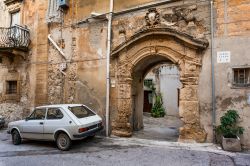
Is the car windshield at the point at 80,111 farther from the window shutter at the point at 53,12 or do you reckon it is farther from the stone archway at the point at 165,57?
the window shutter at the point at 53,12

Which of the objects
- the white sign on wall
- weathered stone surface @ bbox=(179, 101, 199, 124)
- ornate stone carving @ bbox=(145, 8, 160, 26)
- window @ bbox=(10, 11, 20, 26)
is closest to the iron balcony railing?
window @ bbox=(10, 11, 20, 26)

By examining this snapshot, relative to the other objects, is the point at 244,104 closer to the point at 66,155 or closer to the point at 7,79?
the point at 66,155

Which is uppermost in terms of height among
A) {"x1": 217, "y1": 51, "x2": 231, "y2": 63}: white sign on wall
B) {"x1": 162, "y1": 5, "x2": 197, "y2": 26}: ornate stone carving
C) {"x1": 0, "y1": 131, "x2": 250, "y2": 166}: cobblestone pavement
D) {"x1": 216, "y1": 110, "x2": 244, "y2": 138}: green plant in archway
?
{"x1": 162, "y1": 5, "x2": 197, "y2": 26}: ornate stone carving

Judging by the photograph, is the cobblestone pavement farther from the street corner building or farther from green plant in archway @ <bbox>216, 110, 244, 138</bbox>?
the street corner building

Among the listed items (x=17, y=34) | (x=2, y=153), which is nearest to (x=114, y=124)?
(x=2, y=153)

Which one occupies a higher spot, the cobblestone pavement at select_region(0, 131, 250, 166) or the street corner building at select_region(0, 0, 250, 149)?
the street corner building at select_region(0, 0, 250, 149)

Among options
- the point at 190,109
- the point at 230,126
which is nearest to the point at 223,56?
the point at 190,109

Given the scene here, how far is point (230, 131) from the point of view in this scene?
235 inches

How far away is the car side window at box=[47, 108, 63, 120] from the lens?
271 inches

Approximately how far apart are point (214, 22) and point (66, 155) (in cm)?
568

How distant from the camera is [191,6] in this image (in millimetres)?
6941

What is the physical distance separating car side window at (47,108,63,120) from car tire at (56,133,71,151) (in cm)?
56

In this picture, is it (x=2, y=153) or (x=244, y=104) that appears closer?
(x=244, y=104)

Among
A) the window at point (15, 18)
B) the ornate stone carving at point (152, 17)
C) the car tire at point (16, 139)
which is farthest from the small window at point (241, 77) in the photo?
the window at point (15, 18)
